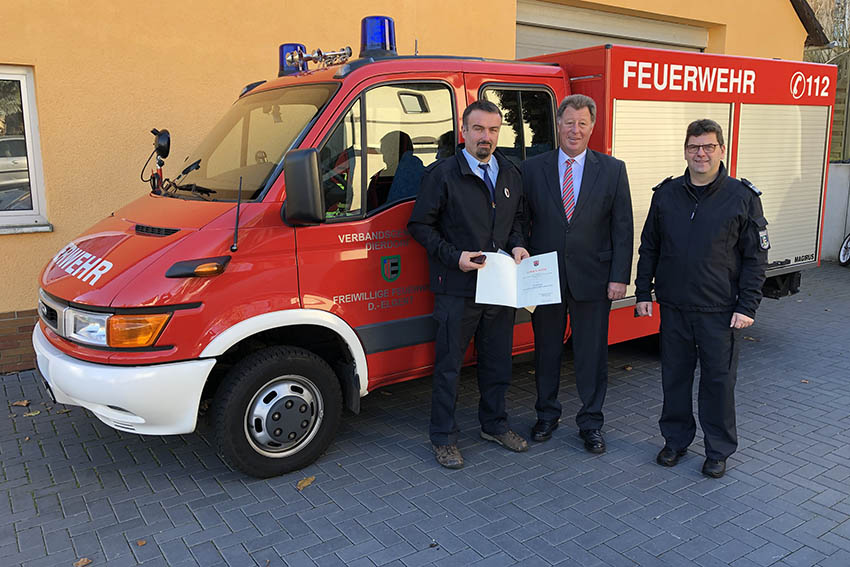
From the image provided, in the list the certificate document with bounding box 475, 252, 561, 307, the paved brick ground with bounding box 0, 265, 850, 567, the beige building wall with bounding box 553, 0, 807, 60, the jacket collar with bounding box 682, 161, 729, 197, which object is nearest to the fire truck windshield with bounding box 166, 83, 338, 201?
the certificate document with bounding box 475, 252, 561, 307

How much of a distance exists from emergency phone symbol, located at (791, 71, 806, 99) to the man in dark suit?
2.94 m

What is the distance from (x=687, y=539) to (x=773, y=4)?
11.8 m

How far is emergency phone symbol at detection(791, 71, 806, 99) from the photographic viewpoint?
6148 mm

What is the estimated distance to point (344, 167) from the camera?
4027mm

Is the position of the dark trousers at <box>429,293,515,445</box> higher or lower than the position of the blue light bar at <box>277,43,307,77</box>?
lower

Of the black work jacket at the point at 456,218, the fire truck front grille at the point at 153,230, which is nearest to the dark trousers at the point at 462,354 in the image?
the black work jacket at the point at 456,218

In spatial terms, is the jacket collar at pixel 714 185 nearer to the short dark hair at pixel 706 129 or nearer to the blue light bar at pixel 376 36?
the short dark hair at pixel 706 129

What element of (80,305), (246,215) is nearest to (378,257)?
(246,215)

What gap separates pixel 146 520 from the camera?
12.2 feet

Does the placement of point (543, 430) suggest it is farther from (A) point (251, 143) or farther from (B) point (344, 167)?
(A) point (251, 143)

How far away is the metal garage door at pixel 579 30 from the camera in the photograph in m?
9.27

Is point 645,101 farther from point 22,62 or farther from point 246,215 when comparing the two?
point 22,62

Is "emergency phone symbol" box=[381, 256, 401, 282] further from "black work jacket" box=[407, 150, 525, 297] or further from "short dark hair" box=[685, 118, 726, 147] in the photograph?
"short dark hair" box=[685, 118, 726, 147]

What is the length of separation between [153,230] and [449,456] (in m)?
2.18
